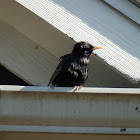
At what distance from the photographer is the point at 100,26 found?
101 inches

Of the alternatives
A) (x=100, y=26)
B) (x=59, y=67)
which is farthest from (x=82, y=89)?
(x=59, y=67)

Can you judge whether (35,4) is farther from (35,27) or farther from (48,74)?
(48,74)

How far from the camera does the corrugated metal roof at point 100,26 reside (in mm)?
2475

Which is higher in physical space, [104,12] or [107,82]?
[104,12]

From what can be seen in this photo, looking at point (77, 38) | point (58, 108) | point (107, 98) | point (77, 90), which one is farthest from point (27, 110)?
point (77, 38)

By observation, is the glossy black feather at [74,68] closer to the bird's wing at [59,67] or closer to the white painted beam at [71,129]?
the bird's wing at [59,67]

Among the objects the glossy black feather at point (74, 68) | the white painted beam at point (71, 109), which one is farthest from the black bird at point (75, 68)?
the white painted beam at point (71, 109)

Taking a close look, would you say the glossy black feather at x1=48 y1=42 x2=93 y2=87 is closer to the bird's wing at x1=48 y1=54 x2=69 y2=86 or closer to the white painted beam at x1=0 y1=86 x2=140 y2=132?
the bird's wing at x1=48 y1=54 x2=69 y2=86

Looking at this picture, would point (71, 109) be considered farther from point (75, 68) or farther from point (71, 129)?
point (75, 68)

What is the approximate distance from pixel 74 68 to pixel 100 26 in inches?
37.8

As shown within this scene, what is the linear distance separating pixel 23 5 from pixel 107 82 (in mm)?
826

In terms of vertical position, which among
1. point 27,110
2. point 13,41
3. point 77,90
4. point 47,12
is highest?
point 47,12

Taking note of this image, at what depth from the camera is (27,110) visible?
2018 millimetres

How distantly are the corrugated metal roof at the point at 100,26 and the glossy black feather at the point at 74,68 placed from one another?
671mm
